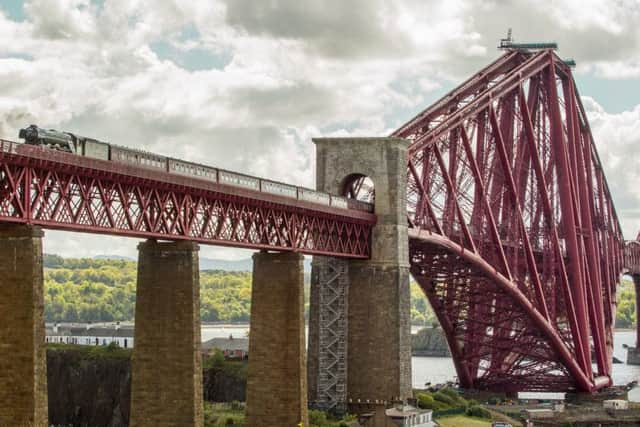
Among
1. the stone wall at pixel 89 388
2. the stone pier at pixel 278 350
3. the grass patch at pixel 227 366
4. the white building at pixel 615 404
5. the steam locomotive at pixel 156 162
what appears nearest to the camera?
the steam locomotive at pixel 156 162

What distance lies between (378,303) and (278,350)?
586 inches

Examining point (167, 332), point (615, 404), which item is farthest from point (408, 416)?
point (615, 404)

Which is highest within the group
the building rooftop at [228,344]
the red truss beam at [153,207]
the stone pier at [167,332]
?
the red truss beam at [153,207]

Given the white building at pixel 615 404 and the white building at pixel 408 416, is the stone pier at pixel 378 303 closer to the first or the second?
the white building at pixel 408 416

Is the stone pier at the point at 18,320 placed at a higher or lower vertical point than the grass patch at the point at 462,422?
higher

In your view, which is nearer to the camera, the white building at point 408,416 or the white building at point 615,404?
the white building at point 408,416

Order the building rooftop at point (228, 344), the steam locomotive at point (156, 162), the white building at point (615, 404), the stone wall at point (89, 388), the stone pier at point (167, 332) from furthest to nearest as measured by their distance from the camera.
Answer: the building rooftop at point (228, 344) < the stone wall at point (89, 388) < the white building at point (615, 404) < the stone pier at point (167, 332) < the steam locomotive at point (156, 162)

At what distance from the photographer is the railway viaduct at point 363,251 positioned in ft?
186

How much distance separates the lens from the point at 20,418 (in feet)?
175

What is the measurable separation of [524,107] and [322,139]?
27.7 metres

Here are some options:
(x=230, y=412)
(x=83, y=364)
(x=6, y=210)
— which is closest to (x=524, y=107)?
(x=230, y=412)

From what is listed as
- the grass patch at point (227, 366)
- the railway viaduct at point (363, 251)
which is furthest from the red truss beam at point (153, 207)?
the grass patch at point (227, 366)

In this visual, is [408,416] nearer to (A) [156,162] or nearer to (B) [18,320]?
(A) [156,162]

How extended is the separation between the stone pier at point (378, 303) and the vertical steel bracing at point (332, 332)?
0.30 feet
